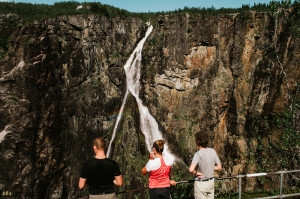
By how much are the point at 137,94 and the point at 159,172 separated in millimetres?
16905

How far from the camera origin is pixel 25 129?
1553 centimetres

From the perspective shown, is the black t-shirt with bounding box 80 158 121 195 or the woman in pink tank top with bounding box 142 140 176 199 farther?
the woman in pink tank top with bounding box 142 140 176 199

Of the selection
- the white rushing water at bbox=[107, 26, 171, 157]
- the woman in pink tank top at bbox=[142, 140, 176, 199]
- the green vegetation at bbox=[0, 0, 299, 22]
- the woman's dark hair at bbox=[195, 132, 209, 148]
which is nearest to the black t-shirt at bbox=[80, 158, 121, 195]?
the woman in pink tank top at bbox=[142, 140, 176, 199]

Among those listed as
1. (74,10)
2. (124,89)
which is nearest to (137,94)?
(124,89)

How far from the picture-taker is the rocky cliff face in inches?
618

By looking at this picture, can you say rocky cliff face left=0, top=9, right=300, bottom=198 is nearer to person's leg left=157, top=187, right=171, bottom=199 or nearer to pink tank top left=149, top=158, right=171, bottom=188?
person's leg left=157, top=187, right=171, bottom=199

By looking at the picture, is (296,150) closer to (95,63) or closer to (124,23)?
(95,63)

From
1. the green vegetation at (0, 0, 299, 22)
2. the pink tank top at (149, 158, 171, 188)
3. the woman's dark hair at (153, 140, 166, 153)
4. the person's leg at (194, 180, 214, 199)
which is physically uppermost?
the green vegetation at (0, 0, 299, 22)

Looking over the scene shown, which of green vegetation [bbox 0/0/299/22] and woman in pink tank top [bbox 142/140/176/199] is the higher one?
green vegetation [bbox 0/0/299/22]

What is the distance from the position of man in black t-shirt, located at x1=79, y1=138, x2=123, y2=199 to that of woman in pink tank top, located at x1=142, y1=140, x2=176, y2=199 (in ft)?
2.27

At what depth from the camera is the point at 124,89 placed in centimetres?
2094

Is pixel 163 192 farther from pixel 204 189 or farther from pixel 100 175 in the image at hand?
pixel 100 175

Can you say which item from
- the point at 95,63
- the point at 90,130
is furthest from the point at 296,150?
the point at 95,63

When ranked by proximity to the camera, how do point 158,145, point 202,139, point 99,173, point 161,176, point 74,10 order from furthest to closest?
1. point 74,10
2. point 202,139
3. point 161,176
4. point 158,145
5. point 99,173
